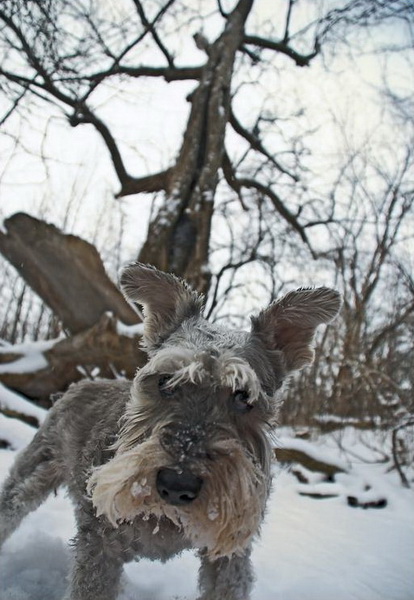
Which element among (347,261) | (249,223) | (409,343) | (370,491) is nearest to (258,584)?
(370,491)

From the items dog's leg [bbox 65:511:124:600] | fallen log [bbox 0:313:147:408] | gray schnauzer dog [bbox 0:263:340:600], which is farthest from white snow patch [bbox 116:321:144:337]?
dog's leg [bbox 65:511:124:600]

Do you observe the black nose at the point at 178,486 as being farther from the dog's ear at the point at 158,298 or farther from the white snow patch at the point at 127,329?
the white snow patch at the point at 127,329

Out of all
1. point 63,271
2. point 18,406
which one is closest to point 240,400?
point 18,406

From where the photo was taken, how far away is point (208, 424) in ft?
6.94

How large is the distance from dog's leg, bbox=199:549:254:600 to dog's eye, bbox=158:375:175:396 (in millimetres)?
855

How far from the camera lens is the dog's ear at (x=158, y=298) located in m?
2.82

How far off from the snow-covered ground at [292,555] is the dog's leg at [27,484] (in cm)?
27

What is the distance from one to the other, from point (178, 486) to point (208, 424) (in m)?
0.31

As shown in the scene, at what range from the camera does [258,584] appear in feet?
10.6

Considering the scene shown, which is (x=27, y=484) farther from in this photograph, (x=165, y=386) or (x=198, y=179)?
(x=198, y=179)

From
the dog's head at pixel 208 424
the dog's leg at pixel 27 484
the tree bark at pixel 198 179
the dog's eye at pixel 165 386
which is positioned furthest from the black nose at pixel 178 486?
the tree bark at pixel 198 179

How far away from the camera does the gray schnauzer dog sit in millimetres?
1988

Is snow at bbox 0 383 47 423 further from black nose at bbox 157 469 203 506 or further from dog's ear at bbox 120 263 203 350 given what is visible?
black nose at bbox 157 469 203 506

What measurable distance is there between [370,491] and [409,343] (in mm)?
5304
